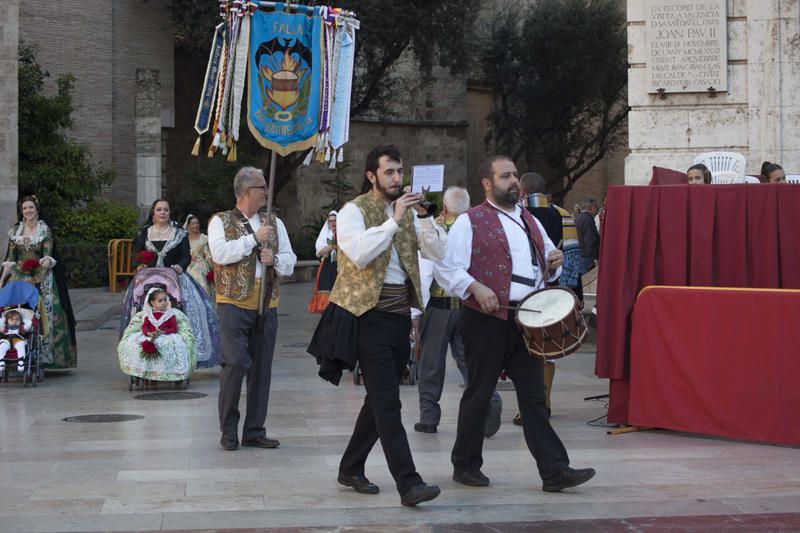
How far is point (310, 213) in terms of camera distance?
133 feet

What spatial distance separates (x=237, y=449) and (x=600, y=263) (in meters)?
3.06

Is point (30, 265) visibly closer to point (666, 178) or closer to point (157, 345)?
point (157, 345)

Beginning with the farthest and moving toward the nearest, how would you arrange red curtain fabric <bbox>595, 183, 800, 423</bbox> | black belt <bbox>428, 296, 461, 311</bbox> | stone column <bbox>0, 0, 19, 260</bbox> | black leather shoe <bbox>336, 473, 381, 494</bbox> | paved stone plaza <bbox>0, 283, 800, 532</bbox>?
stone column <bbox>0, 0, 19, 260</bbox> → black belt <bbox>428, 296, 461, 311</bbox> → red curtain fabric <bbox>595, 183, 800, 423</bbox> → black leather shoe <bbox>336, 473, 381, 494</bbox> → paved stone plaza <bbox>0, 283, 800, 532</bbox>

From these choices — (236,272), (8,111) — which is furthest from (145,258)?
(8,111)

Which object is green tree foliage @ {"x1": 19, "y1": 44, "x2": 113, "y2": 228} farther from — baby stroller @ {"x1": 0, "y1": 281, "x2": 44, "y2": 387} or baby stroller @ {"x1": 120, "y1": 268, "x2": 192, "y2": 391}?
baby stroller @ {"x1": 120, "y1": 268, "x2": 192, "y2": 391}

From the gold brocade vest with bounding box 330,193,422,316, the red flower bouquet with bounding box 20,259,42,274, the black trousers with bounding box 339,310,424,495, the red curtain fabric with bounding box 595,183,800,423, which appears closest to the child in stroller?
the red flower bouquet with bounding box 20,259,42,274

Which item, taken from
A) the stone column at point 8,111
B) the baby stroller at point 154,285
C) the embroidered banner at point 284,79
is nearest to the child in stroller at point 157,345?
the baby stroller at point 154,285

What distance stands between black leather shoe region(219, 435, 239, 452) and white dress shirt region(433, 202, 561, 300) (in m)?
2.30

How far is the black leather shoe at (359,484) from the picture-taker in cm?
741

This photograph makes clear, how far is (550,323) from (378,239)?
1122 millimetres

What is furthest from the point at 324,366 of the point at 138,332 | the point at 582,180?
the point at 582,180

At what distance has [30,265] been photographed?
522 inches

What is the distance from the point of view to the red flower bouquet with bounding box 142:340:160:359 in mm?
12531

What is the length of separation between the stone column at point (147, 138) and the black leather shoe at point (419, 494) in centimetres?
2783
